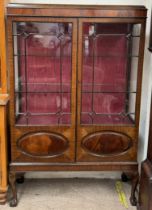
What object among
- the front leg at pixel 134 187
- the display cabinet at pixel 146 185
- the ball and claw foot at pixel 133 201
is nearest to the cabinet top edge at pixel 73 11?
the display cabinet at pixel 146 185

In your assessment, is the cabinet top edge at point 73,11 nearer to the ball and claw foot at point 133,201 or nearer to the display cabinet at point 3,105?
the display cabinet at point 3,105

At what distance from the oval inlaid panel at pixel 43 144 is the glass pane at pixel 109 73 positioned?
9.6 inches

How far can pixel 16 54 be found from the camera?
2.31 metres

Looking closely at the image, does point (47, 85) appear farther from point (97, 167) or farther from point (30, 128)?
point (97, 167)

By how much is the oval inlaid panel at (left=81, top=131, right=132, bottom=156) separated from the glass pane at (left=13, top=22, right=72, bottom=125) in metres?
0.24

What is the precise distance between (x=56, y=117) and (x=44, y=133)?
0.52 ft

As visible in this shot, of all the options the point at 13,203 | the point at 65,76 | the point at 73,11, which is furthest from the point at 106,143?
the point at 73,11

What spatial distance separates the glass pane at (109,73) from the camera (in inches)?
90.4

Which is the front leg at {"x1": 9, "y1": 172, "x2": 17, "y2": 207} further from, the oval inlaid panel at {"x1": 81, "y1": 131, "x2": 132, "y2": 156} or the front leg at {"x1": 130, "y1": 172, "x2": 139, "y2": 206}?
the front leg at {"x1": 130, "y1": 172, "x2": 139, "y2": 206}

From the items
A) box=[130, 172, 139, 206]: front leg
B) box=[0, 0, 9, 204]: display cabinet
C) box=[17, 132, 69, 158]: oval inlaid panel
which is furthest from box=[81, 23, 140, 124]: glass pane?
box=[0, 0, 9, 204]: display cabinet

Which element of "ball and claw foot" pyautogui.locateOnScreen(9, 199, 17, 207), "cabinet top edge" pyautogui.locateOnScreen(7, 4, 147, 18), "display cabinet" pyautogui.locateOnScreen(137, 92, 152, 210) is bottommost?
"ball and claw foot" pyautogui.locateOnScreen(9, 199, 17, 207)

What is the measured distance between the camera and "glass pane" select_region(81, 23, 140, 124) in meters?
2.29

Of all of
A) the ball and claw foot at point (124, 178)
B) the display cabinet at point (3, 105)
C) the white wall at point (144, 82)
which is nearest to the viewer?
the display cabinet at point (3, 105)

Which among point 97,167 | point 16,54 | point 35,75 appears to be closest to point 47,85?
point 35,75
